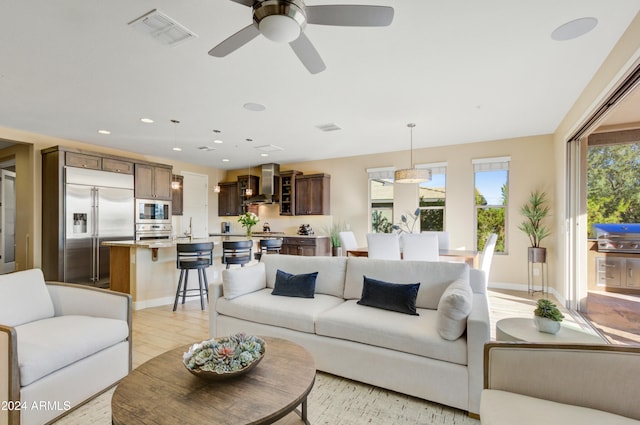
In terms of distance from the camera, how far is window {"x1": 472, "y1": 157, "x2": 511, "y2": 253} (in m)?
A: 5.55

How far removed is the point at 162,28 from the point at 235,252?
117 inches

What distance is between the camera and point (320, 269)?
10.3 feet

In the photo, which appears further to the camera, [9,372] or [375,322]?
[375,322]

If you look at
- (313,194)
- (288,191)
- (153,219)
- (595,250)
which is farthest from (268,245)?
(595,250)

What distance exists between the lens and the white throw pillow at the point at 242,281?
2920 mm

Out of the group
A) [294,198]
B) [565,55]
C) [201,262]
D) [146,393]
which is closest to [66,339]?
[146,393]

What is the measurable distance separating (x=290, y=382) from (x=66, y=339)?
1.57 meters

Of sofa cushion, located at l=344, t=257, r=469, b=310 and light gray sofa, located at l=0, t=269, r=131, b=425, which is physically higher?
sofa cushion, located at l=344, t=257, r=469, b=310

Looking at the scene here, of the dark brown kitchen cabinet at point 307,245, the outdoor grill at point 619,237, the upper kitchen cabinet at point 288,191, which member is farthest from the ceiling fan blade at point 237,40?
the outdoor grill at point 619,237

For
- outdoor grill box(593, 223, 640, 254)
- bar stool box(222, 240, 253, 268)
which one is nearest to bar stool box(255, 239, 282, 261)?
bar stool box(222, 240, 253, 268)

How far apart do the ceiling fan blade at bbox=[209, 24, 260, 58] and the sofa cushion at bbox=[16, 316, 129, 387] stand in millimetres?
2135

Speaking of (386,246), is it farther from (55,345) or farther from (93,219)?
(93,219)

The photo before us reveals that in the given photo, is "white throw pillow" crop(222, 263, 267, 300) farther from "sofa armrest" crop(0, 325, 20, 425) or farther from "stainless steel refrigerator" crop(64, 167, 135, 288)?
"stainless steel refrigerator" crop(64, 167, 135, 288)

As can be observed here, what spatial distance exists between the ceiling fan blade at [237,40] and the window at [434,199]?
5012 mm
